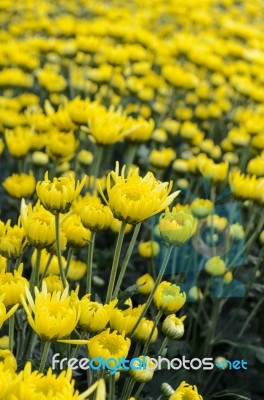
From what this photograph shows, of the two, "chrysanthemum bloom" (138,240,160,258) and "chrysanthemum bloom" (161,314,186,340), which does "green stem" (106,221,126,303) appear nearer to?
"chrysanthemum bloom" (161,314,186,340)

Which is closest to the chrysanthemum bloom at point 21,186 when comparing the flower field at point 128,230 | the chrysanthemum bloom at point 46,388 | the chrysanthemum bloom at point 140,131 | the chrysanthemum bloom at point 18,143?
the flower field at point 128,230

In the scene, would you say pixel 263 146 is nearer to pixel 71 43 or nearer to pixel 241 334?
pixel 241 334

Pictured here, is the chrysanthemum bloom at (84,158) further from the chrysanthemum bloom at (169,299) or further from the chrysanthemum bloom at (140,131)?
the chrysanthemum bloom at (169,299)

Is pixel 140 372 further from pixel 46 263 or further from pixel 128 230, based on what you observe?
pixel 128 230

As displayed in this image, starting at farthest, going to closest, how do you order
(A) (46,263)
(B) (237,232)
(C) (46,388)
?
(B) (237,232)
(A) (46,263)
(C) (46,388)

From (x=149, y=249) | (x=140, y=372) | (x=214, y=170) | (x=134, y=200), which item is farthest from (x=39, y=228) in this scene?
(x=214, y=170)

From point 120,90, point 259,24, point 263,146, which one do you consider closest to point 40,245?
point 263,146

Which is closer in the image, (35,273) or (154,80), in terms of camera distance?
(35,273)
